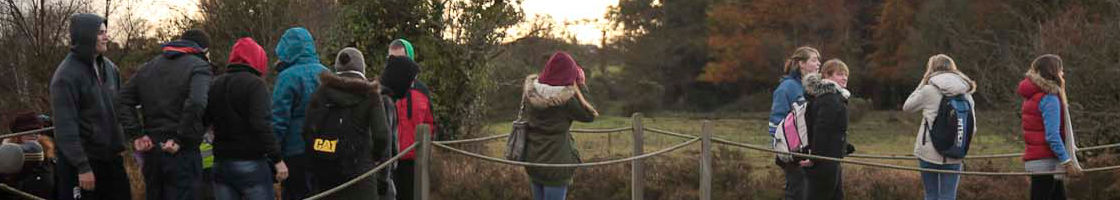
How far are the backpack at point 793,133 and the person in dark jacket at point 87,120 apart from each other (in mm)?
4252

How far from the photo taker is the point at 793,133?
340 inches

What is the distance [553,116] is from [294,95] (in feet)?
5.95

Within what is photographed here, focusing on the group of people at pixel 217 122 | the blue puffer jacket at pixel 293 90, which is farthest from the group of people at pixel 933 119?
the blue puffer jacket at pixel 293 90

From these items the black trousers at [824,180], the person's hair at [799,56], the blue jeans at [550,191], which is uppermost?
the person's hair at [799,56]

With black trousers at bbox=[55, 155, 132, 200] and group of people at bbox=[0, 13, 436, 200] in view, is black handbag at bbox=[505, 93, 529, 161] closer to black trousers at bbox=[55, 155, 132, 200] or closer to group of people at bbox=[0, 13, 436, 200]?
group of people at bbox=[0, 13, 436, 200]

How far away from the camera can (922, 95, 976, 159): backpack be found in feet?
28.2

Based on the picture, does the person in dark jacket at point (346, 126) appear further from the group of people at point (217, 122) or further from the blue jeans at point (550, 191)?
the blue jeans at point (550, 191)

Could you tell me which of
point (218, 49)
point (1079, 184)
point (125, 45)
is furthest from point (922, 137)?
point (125, 45)

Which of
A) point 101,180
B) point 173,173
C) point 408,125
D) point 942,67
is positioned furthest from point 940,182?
point 101,180

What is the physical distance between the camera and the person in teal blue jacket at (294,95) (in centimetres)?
751

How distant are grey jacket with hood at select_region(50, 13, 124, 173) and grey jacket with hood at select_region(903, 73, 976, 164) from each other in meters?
5.06

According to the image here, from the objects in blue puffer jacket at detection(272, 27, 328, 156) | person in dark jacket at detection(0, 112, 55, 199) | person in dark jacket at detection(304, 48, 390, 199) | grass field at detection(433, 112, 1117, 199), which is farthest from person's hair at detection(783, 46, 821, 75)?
person in dark jacket at detection(0, 112, 55, 199)

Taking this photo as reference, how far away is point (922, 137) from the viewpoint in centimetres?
883

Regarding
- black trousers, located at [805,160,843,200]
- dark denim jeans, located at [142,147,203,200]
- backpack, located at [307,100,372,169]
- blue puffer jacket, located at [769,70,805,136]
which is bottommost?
black trousers, located at [805,160,843,200]
